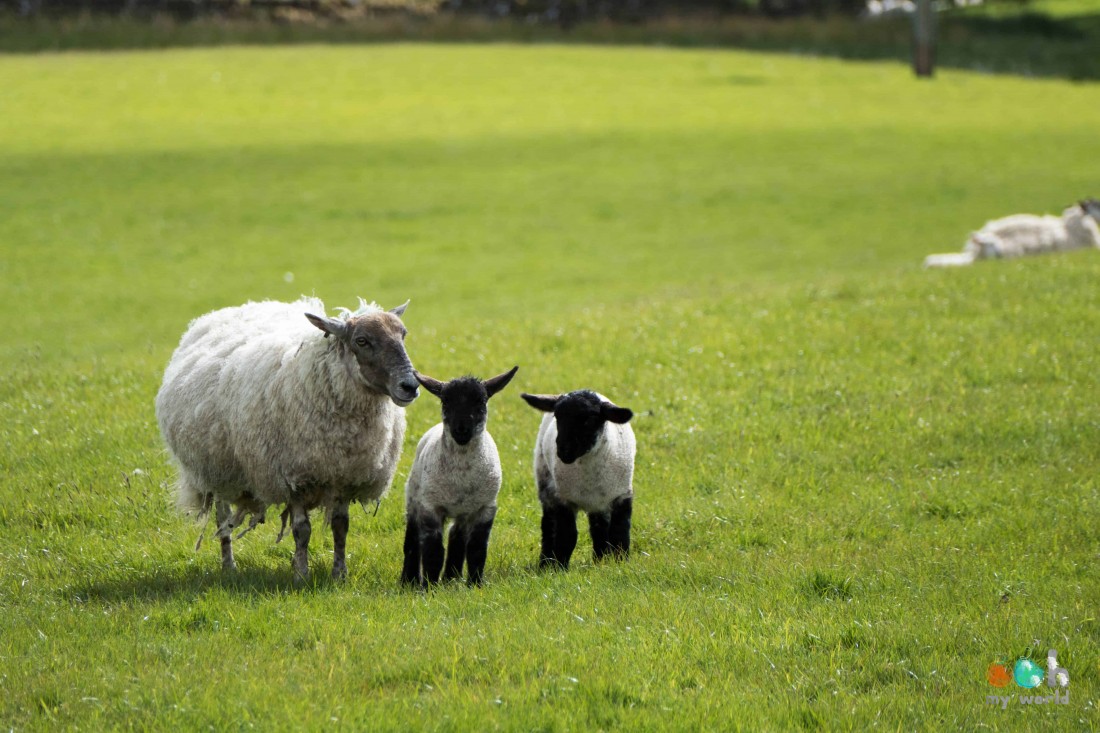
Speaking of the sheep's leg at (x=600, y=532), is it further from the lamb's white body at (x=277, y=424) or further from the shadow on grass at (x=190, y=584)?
the shadow on grass at (x=190, y=584)

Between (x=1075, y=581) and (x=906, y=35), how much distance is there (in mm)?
54875

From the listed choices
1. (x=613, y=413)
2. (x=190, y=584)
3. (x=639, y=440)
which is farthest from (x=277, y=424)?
(x=639, y=440)

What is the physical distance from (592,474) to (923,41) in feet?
148

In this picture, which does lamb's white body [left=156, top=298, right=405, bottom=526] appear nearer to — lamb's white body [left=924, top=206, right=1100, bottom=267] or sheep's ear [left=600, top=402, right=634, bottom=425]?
sheep's ear [left=600, top=402, right=634, bottom=425]

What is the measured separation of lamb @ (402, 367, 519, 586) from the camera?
8.00m

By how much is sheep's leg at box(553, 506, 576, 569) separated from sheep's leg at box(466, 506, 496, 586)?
71 cm

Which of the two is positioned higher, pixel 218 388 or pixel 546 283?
pixel 218 388

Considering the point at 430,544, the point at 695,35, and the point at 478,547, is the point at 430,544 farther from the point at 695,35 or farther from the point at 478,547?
the point at 695,35

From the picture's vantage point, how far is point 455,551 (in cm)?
852

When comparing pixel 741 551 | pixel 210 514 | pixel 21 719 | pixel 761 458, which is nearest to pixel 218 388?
pixel 210 514

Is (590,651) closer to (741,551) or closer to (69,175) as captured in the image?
(741,551)

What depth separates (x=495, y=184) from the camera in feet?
115

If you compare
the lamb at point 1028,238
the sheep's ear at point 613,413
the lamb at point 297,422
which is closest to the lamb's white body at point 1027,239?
the lamb at point 1028,238

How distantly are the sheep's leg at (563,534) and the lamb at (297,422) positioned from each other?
128cm
